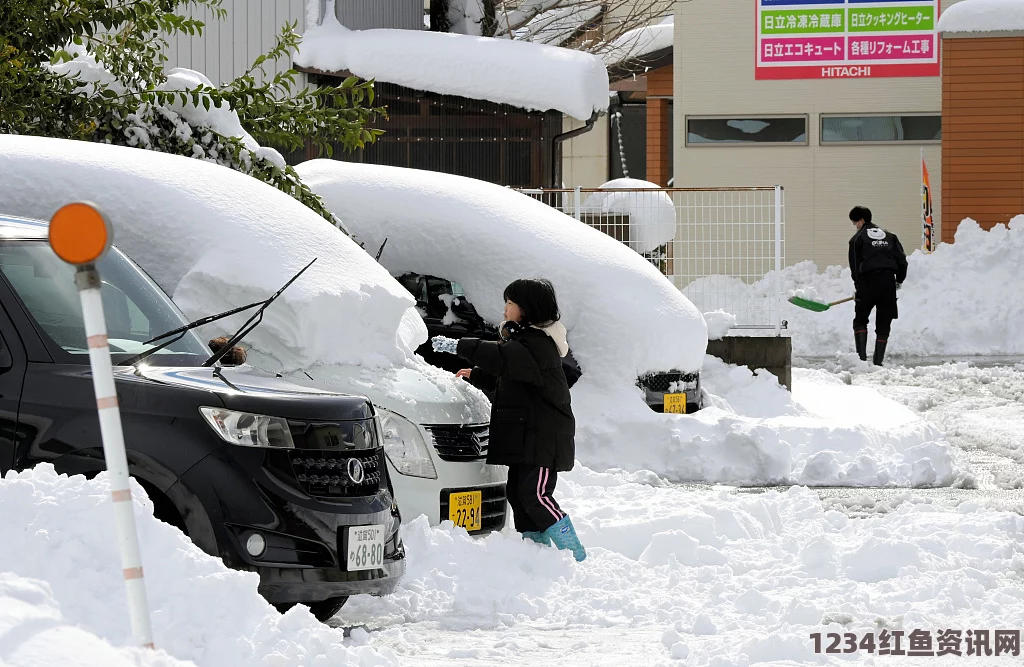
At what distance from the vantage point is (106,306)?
539 cm

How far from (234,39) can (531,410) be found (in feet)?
32.9

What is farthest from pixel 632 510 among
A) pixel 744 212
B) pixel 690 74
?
pixel 690 74

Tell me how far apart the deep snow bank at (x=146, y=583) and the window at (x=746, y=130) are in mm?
21808

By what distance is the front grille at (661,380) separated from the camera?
33.7 ft

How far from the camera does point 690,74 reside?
2544cm

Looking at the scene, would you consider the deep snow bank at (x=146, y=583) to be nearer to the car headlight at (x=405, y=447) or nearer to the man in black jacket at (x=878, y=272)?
the car headlight at (x=405, y=447)

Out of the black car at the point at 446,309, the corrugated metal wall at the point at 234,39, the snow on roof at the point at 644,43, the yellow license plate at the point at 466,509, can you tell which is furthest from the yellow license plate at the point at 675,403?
the snow on roof at the point at 644,43

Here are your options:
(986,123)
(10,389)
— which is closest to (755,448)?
(10,389)

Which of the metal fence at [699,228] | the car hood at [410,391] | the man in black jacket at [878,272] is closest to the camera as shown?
the car hood at [410,391]

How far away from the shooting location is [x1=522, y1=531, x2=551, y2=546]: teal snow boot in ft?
22.0

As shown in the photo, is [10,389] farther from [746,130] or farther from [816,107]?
[816,107]

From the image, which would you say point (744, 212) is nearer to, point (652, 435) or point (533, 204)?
point (533, 204)

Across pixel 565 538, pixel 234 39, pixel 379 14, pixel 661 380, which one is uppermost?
pixel 379 14

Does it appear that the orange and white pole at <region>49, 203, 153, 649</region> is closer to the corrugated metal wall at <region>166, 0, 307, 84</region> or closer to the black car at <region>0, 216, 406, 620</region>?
the black car at <region>0, 216, 406, 620</region>
